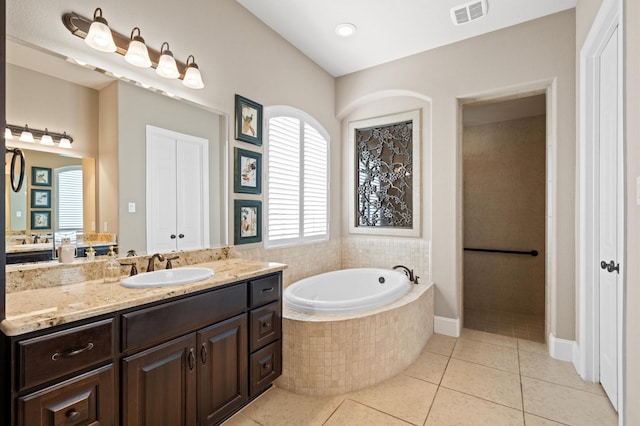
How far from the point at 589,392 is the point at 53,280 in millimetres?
3362

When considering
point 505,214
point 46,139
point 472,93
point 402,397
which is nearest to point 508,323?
point 505,214

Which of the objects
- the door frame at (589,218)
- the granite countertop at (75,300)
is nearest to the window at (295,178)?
the granite countertop at (75,300)

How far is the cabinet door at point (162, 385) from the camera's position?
129 centimetres

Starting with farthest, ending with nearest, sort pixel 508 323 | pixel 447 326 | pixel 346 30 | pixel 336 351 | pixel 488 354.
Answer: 1. pixel 508 323
2. pixel 447 326
3. pixel 346 30
4. pixel 488 354
5. pixel 336 351

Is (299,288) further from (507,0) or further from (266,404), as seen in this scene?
(507,0)

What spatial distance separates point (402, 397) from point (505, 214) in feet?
9.77

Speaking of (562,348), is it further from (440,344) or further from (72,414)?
(72,414)

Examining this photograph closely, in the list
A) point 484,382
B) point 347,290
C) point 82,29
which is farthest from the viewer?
point 347,290

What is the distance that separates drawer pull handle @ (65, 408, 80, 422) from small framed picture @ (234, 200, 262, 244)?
56.8 inches

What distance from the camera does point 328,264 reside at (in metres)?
3.66

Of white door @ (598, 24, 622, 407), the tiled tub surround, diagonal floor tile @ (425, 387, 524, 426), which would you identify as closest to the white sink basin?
the tiled tub surround

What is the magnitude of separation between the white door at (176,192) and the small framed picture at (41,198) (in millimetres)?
477

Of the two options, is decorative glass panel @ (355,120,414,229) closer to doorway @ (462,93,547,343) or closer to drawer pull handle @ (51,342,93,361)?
doorway @ (462,93,547,343)

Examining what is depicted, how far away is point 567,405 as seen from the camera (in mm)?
1979
